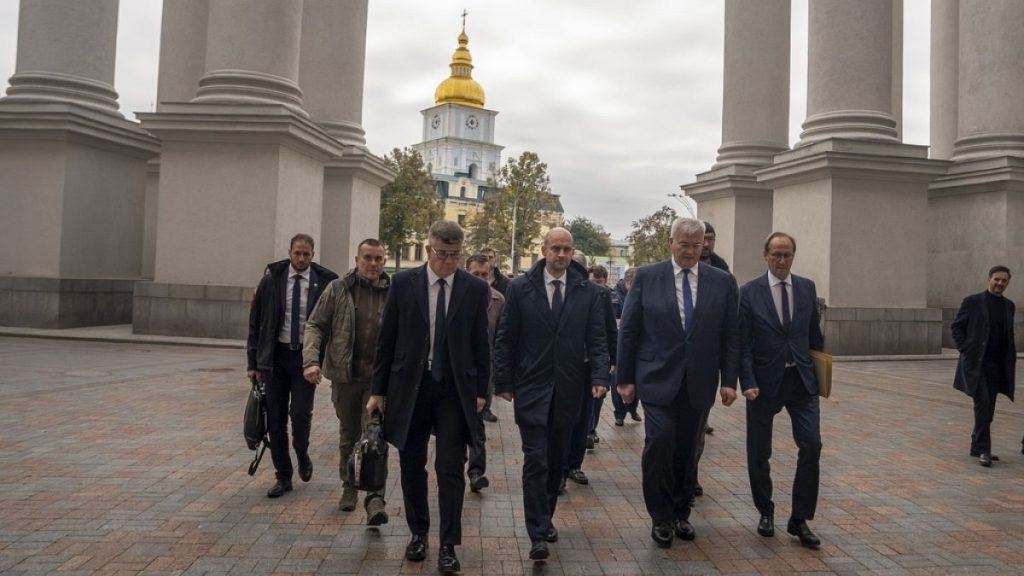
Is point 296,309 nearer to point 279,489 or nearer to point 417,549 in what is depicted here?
point 279,489

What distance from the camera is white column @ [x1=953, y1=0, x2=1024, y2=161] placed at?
17.9 meters

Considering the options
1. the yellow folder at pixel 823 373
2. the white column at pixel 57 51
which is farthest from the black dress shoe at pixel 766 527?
the white column at pixel 57 51

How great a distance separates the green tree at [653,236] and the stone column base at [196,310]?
4323cm

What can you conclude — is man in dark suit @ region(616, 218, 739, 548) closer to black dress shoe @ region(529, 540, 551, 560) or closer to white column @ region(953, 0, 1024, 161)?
black dress shoe @ region(529, 540, 551, 560)

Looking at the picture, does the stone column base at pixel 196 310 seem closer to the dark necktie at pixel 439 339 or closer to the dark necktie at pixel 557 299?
the dark necktie at pixel 557 299

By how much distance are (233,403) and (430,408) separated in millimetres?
5247

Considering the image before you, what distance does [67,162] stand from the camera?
53.7ft

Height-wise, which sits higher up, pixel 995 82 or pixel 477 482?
pixel 995 82

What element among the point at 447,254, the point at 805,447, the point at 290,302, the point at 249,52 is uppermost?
the point at 249,52

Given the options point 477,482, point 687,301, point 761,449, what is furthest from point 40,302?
point 761,449

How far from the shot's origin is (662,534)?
15.8 ft

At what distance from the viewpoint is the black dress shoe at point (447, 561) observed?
13.9 ft

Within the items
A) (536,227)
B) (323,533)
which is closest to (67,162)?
(323,533)

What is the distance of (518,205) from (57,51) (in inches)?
1844
